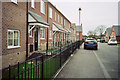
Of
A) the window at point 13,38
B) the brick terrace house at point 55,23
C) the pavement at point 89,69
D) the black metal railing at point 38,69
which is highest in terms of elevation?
the brick terrace house at point 55,23

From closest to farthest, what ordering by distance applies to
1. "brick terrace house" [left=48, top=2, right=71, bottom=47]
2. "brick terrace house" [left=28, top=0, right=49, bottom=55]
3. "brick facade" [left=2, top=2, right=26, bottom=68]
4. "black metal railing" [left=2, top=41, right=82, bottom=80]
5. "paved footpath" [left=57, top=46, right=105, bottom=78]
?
Answer: 1. "black metal railing" [left=2, top=41, right=82, bottom=80]
2. "paved footpath" [left=57, top=46, right=105, bottom=78]
3. "brick facade" [left=2, top=2, right=26, bottom=68]
4. "brick terrace house" [left=28, top=0, right=49, bottom=55]
5. "brick terrace house" [left=48, top=2, right=71, bottom=47]

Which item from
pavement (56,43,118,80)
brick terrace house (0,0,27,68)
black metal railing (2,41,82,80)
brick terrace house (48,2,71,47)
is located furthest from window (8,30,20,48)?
brick terrace house (48,2,71,47)

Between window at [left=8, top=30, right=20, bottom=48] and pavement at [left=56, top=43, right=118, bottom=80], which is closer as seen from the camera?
pavement at [left=56, top=43, right=118, bottom=80]

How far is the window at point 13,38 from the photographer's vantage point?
793 cm

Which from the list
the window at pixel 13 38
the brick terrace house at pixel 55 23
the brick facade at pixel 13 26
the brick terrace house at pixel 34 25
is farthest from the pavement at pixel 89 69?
the brick terrace house at pixel 55 23

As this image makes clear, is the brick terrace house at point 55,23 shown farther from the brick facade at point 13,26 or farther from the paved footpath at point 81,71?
the paved footpath at point 81,71

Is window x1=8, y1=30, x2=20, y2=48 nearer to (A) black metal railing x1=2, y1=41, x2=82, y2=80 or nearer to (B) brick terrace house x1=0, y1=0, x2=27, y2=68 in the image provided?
(B) brick terrace house x1=0, y1=0, x2=27, y2=68

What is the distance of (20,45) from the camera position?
8.98 meters

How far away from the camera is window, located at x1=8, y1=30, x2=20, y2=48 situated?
7930mm

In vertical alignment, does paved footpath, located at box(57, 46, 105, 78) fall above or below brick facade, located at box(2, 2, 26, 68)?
below

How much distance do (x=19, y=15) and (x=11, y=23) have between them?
3.92 ft

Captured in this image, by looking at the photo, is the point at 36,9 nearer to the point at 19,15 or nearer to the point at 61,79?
the point at 19,15

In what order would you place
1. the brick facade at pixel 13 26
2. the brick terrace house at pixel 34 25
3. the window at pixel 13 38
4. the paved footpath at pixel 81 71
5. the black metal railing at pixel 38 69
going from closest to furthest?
1. the black metal railing at pixel 38 69
2. the paved footpath at pixel 81 71
3. the brick facade at pixel 13 26
4. the window at pixel 13 38
5. the brick terrace house at pixel 34 25

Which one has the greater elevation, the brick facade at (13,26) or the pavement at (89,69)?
the brick facade at (13,26)
